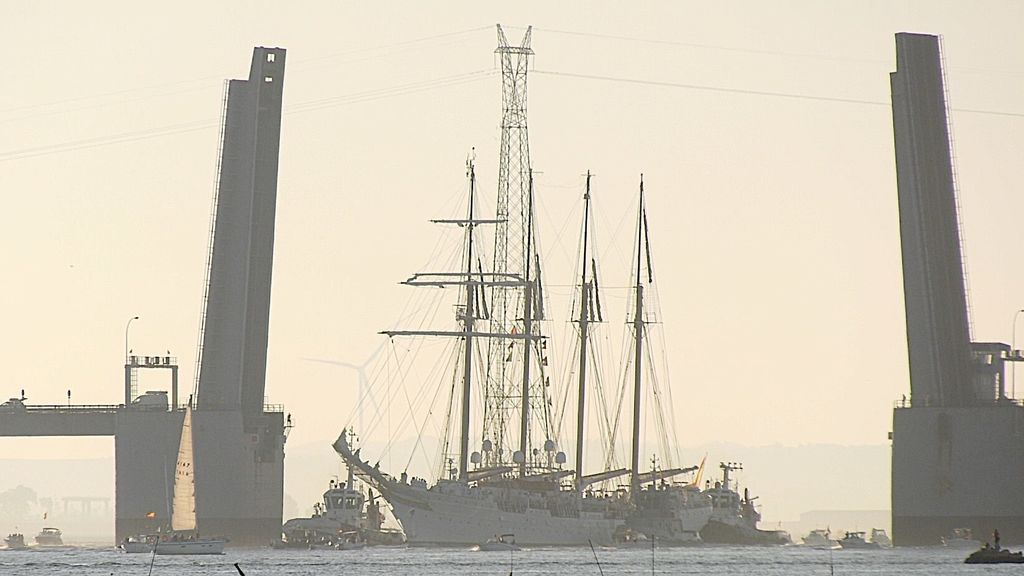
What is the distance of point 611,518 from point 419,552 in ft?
63.9

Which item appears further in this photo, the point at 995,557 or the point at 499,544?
the point at 499,544

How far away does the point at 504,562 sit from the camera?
15362cm

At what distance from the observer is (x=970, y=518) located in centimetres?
17512

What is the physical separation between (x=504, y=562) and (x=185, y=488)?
18.7 m

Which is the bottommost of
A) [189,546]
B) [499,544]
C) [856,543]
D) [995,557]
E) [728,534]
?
[995,557]

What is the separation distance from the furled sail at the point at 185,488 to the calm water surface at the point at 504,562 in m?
2.43

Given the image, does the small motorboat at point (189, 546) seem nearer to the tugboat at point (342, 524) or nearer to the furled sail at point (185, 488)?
the furled sail at point (185, 488)

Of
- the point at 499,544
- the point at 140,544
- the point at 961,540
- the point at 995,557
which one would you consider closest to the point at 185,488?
the point at 140,544

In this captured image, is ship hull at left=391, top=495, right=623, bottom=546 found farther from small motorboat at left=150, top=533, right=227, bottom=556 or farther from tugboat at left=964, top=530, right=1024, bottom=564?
tugboat at left=964, top=530, right=1024, bottom=564

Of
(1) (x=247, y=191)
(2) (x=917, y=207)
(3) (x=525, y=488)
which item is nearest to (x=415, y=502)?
(3) (x=525, y=488)

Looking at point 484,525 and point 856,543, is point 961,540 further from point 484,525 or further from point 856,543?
point 484,525

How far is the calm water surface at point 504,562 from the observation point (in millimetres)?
139625

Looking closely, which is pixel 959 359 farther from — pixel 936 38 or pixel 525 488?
pixel 525 488

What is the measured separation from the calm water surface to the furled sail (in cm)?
243
